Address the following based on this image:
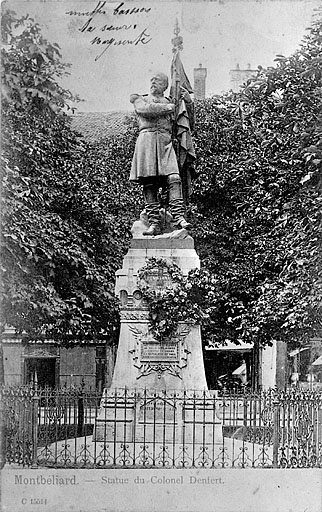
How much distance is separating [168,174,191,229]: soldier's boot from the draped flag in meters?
0.33

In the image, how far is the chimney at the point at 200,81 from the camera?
21.1 meters

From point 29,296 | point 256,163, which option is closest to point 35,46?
point 29,296

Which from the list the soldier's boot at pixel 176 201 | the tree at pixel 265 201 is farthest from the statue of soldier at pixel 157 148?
the tree at pixel 265 201

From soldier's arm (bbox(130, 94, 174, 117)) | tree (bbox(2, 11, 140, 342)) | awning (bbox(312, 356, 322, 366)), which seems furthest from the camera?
awning (bbox(312, 356, 322, 366))

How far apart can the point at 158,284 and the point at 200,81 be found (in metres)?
11.9

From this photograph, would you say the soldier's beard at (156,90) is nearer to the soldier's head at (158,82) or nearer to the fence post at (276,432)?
the soldier's head at (158,82)

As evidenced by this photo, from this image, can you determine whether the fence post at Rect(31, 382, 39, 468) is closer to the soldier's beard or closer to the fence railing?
the fence railing

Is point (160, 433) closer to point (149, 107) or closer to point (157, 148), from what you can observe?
point (157, 148)

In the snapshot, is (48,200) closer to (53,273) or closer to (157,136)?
(53,273)

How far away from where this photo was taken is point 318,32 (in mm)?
13430

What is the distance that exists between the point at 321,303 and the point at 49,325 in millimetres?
6671

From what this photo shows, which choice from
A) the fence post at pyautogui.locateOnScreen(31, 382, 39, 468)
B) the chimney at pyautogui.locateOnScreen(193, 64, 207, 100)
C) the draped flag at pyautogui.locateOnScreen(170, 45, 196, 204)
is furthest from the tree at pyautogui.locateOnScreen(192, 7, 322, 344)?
the fence post at pyautogui.locateOnScreen(31, 382, 39, 468)

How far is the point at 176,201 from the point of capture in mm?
11539

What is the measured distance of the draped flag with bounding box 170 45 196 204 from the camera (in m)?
11.5
